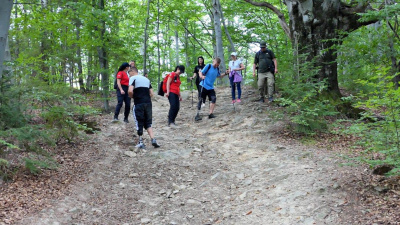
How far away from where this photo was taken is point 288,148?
6.84 m

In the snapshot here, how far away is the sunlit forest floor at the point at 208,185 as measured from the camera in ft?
13.6

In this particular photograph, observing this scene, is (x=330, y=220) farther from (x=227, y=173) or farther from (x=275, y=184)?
(x=227, y=173)

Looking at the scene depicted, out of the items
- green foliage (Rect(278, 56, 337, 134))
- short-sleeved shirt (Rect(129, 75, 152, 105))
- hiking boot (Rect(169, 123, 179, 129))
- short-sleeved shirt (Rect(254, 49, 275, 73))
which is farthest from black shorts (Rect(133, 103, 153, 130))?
short-sleeved shirt (Rect(254, 49, 275, 73))

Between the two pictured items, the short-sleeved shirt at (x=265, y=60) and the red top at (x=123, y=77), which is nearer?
the red top at (x=123, y=77)

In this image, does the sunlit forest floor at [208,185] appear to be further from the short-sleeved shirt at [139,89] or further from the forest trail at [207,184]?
the short-sleeved shirt at [139,89]

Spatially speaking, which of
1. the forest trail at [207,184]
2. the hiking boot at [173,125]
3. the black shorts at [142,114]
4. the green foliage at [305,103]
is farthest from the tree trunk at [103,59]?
the green foliage at [305,103]

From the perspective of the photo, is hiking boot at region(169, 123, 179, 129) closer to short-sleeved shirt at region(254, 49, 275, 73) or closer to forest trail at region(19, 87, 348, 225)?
forest trail at region(19, 87, 348, 225)

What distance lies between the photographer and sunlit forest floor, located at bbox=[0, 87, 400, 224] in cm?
416

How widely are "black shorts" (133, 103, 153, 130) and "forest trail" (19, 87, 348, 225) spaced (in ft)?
2.10

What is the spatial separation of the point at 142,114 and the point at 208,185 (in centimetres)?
276

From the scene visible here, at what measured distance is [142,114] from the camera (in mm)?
7535

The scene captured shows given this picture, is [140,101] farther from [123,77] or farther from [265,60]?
[265,60]

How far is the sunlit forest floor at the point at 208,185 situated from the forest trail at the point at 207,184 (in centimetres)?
2

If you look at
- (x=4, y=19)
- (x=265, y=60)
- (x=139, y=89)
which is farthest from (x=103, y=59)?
(x=4, y=19)
